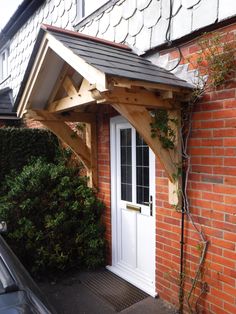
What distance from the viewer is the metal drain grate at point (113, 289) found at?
3868 mm

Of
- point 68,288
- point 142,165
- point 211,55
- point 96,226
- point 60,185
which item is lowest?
point 68,288

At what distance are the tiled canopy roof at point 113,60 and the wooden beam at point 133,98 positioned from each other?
0.18 metres

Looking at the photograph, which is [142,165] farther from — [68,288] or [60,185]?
[68,288]

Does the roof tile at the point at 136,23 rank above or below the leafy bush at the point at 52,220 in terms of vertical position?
above

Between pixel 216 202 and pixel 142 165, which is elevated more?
pixel 142 165

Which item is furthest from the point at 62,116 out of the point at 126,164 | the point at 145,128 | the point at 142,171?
the point at 145,128

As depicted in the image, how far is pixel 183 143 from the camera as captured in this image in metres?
3.32

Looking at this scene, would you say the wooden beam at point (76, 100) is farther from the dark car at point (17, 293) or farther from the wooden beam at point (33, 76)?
the dark car at point (17, 293)

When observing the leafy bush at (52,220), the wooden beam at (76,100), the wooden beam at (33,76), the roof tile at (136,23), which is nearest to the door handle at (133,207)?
the leafy bush at (52,220)

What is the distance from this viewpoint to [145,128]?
10.2 feet

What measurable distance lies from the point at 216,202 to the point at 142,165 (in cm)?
132

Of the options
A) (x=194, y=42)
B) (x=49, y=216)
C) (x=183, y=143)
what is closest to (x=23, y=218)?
(x=49, y=216)

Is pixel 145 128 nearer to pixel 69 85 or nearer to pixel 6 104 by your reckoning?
pixel 69 85

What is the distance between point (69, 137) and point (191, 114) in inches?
86.2
